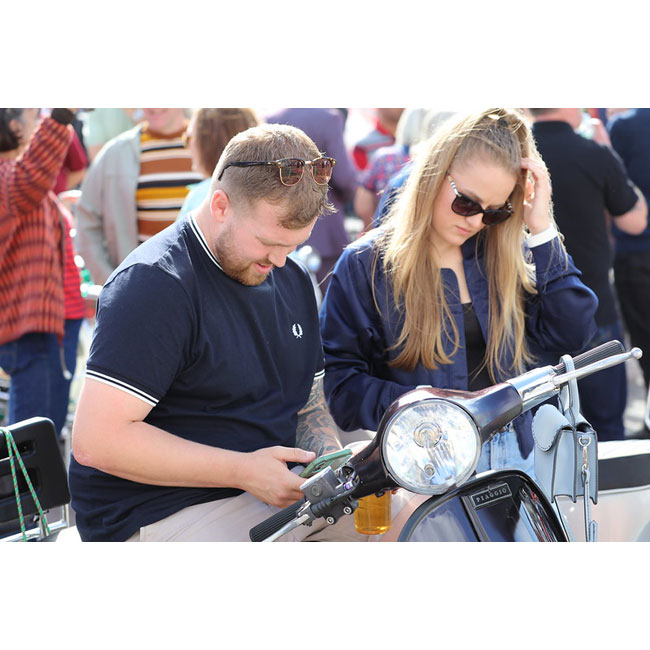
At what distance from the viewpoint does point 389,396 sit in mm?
2197

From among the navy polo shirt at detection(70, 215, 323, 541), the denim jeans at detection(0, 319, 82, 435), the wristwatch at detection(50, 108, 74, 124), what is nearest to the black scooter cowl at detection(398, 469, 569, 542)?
the navy polo shirt at detection(70, 215, 323, 541)

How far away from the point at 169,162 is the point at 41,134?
0.85m

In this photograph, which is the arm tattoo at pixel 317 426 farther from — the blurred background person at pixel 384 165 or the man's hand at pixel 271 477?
the blurred background person at pixel 384 165

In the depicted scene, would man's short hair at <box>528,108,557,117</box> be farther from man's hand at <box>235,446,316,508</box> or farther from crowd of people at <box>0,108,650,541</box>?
man's hand at <box>235,446,316,508</box>

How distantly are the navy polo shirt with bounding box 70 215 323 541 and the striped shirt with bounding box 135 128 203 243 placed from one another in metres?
1.83

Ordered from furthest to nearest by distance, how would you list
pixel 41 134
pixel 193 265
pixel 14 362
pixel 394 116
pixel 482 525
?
pixel 394 116
pixel 14 362
pixel 41 134
pixel 193 265
pixel 482 525

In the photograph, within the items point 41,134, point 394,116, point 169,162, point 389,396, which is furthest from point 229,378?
point 394,116

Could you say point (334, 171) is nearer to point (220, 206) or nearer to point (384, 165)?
point (384, 165)

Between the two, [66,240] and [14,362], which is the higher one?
[66,240]

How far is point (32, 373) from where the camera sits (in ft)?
11.0

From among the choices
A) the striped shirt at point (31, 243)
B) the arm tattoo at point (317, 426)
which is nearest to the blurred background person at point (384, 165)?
the striped shirt at point (31, 243)

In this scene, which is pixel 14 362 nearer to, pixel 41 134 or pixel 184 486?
pixel 41 134

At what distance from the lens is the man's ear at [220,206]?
1830 millimetres

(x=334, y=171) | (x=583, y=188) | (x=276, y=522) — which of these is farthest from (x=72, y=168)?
(x=276, y=522)
